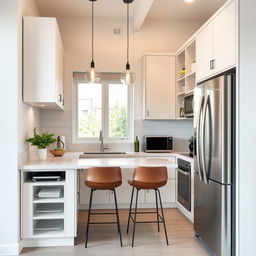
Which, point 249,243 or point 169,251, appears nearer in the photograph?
point 249,243

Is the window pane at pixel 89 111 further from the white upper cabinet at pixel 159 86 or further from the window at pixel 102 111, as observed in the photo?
the white upper cabinet at pixel 159 86

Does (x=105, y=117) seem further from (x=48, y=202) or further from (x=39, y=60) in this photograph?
(x=48, y=202)

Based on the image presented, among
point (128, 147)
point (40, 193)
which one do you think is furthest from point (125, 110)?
point (40, 193)

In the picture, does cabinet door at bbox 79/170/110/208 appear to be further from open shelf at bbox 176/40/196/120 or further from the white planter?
open shelf at bbox 176/40/196/120

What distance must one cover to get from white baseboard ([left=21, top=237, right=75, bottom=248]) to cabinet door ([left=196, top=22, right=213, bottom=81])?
2480 millimetres

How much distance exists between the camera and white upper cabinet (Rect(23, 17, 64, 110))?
327 centimetres

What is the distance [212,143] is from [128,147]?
8.11ft

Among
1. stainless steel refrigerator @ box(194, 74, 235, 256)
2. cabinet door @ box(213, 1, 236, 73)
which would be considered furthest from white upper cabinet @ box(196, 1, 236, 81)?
stainless steel refrigerator @ box(194, 74, 235, 256)

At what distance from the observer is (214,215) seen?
9.32ft

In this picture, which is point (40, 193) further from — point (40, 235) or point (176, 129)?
point (176, 129)

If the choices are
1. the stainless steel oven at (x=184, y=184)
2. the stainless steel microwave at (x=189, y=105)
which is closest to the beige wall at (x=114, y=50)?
the stainless steel microwave at (x=189, y=105)

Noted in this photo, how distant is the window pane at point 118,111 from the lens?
5.20m

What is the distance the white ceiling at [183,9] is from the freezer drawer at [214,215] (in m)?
2.70

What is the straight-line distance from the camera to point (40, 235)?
3.15 meters
